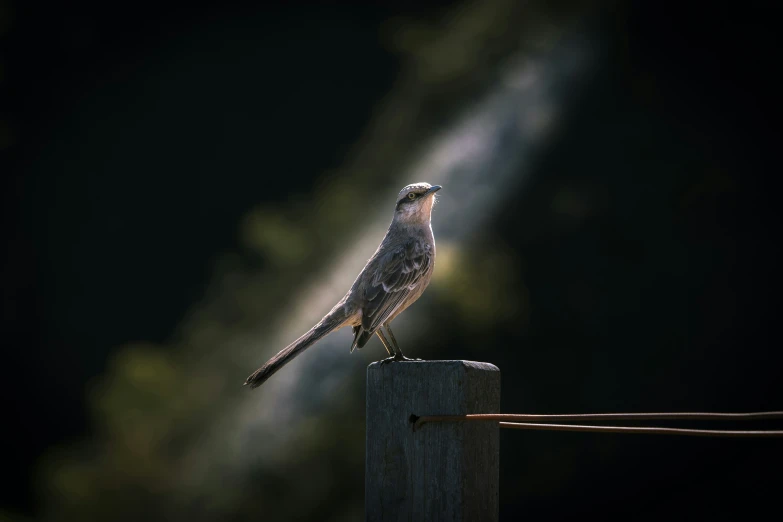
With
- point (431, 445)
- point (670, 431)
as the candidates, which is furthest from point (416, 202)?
point (670, 431)

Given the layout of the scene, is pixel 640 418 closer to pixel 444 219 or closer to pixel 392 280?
pixel 392 280

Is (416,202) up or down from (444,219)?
down

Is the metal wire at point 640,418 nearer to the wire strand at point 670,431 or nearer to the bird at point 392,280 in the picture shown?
the wire strand at point 670,431

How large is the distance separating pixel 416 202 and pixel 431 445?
222cm

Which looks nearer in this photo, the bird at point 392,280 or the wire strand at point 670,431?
the wire strand at point 670,431

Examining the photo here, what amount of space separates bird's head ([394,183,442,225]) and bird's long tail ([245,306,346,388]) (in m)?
0.67

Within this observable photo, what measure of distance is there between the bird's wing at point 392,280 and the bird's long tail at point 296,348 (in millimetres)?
127

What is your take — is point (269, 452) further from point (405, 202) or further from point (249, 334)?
point (405, 202)

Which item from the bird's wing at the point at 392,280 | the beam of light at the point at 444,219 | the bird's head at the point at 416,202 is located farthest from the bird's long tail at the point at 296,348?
the beam of light at the point at 444,219

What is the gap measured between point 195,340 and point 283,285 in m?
0.96

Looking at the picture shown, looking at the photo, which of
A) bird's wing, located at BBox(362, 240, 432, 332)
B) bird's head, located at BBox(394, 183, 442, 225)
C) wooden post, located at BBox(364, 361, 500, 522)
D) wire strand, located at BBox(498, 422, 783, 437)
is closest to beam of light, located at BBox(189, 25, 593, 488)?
bird's head, located at BBox(394, 183, 442, 225)

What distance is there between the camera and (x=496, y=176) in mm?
6539

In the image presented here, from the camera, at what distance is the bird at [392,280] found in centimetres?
378

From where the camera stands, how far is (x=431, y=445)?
2.18 m
